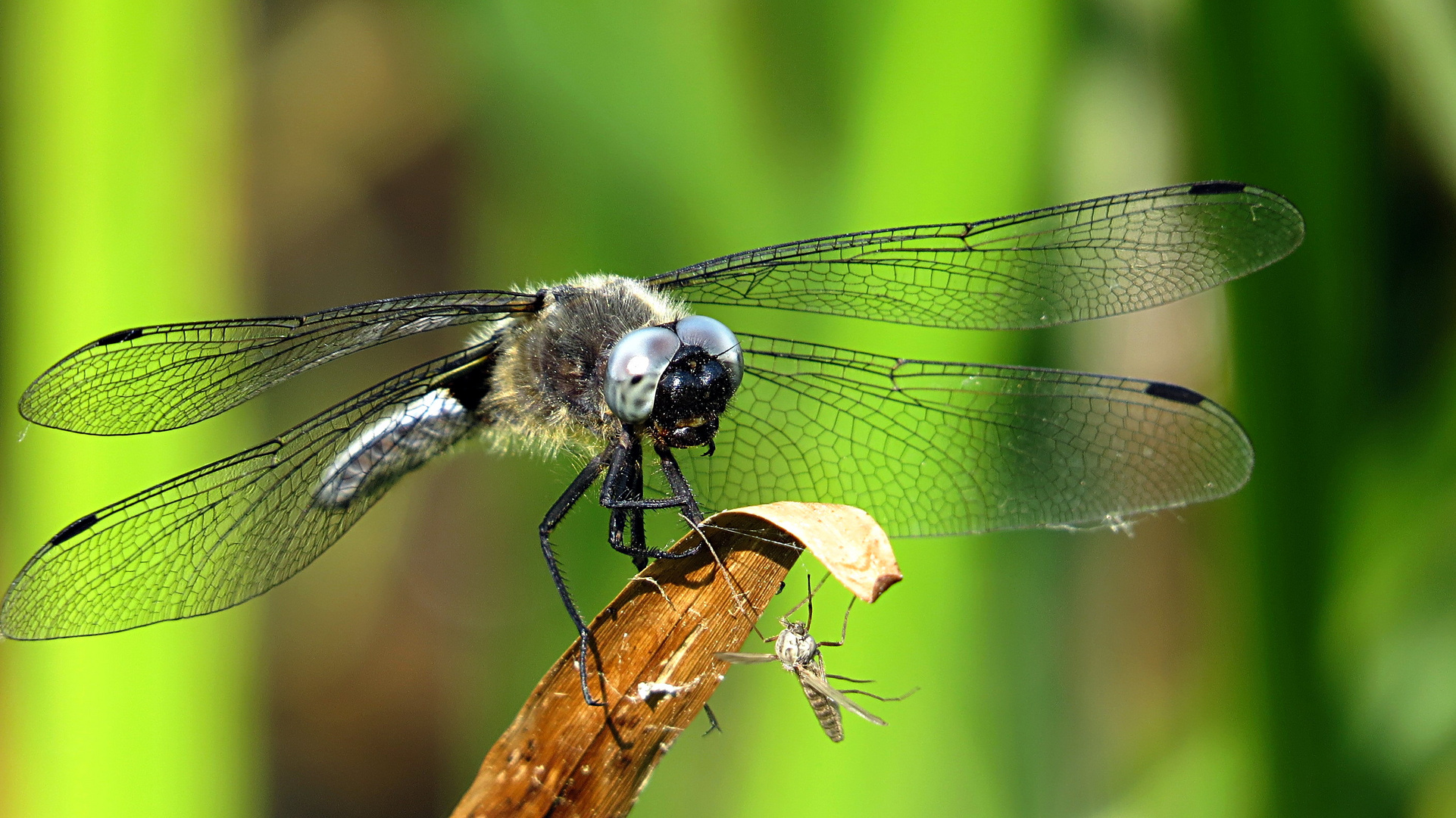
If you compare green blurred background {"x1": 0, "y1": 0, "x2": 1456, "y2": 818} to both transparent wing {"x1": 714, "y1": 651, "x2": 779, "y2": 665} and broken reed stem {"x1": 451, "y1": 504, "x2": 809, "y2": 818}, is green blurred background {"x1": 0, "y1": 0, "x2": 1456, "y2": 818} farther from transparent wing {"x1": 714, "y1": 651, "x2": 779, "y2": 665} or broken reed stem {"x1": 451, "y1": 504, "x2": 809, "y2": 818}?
broken reed stem {"x1": 451, "y1": 504, "x2": 809, "y2": 818}

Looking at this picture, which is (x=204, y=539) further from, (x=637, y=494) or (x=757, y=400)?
(x=757, y=400)

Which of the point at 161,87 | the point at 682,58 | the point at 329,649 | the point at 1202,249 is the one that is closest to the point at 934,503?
the point at 1202,249

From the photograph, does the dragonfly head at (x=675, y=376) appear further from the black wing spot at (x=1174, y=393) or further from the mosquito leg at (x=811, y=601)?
the black wing spot at (x=1174, y=393)

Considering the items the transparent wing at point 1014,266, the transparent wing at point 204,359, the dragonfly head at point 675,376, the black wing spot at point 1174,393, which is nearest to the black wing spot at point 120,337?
the transparent wing at point 204,359

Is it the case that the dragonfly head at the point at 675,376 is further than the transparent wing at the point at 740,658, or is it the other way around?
the dragonfly head at the point at 675,376

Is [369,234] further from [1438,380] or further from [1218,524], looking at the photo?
[1438,380]

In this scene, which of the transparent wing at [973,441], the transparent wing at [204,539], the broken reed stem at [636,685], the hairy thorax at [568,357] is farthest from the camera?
the transparent wing at [973,441]

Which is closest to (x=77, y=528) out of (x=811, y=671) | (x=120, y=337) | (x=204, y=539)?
(x=204, y=539)
